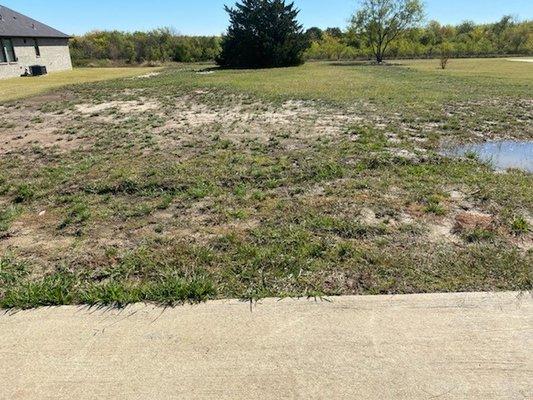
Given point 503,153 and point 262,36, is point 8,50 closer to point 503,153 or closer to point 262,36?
point 262,36

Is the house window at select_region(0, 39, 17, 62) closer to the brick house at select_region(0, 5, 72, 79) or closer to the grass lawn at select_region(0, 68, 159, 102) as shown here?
the brick house at select_region(0, 5, 72, 79)

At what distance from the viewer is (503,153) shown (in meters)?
6.66

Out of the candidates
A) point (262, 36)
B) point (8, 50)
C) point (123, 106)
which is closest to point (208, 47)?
point (262, 36)

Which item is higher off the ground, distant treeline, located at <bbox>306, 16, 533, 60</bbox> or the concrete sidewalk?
distant treeline, located at <bbox>306, 16, 533, 60</bbox>

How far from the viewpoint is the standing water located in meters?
5.99

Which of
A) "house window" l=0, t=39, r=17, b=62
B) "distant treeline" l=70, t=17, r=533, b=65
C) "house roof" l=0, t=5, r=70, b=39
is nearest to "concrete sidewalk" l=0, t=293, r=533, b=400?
"house roof" l=0, t=5, r=70, b=39

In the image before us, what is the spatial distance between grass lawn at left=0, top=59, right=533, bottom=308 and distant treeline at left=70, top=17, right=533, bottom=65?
38063 mm

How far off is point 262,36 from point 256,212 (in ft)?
108

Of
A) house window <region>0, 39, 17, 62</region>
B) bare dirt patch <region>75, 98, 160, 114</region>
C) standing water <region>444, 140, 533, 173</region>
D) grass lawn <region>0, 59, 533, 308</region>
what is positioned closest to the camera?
grass lawn <region>0, 59, 533, 308</region>

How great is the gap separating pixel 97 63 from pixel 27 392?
4589 centimetres

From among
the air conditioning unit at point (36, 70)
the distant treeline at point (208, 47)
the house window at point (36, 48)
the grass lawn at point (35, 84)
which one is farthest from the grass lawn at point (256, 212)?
the distant treeline at point (208, 47)

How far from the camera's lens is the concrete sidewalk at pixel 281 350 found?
6.66ft

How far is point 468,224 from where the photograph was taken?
152 inches

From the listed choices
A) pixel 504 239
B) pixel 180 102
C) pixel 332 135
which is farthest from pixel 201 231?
pixel 180 102
